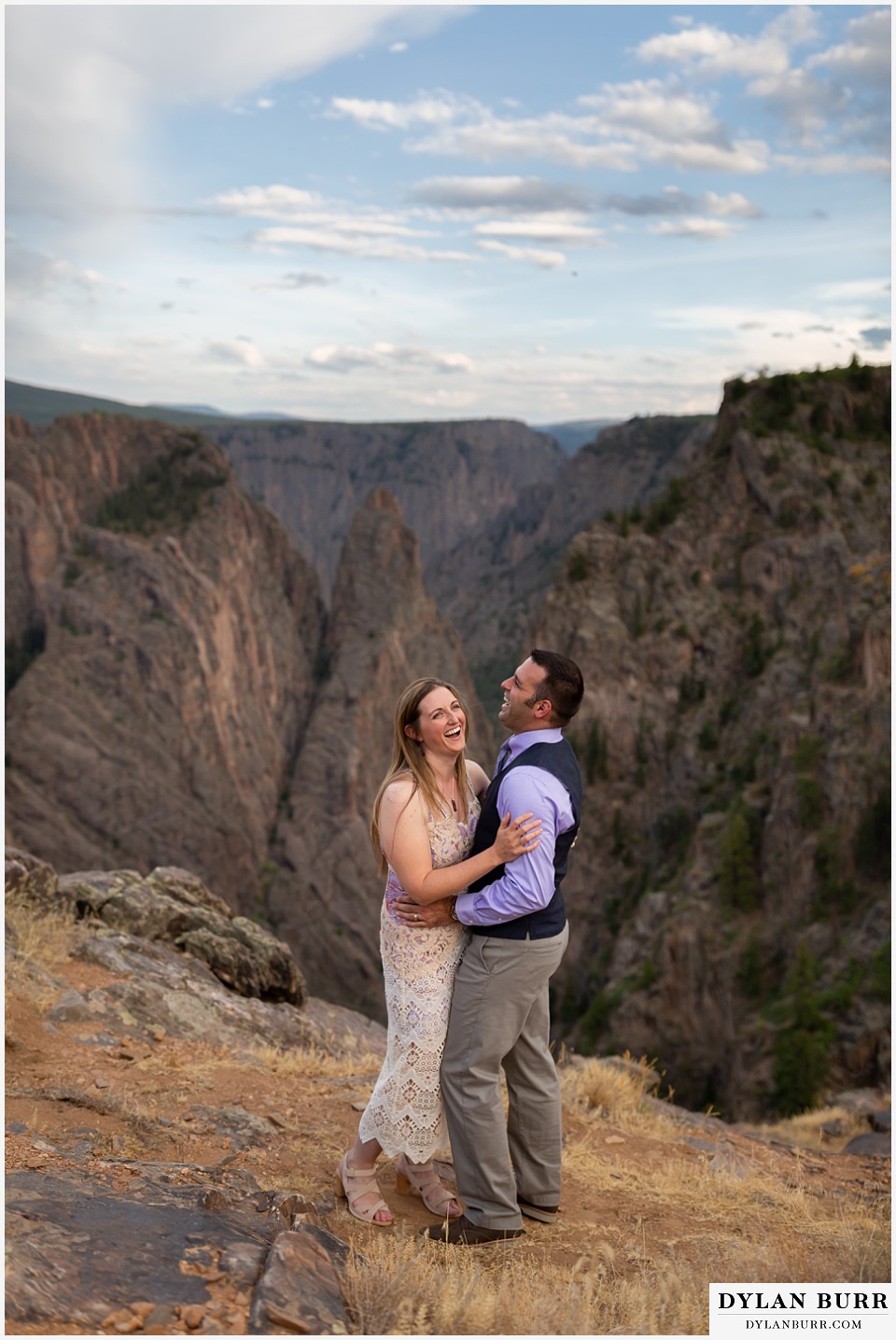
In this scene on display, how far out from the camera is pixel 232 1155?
227 inches

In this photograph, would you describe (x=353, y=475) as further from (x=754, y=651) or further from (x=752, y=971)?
(x=752, y=971)

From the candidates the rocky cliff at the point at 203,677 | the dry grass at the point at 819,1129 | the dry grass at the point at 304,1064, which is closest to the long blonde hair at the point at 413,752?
the dry grass at the point at 304,1064

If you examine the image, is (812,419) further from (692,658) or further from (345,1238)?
(345,1238)

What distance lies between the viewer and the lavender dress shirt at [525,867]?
4566 mm

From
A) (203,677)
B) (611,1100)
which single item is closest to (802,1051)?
(611,1100)

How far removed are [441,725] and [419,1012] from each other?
1293 mm

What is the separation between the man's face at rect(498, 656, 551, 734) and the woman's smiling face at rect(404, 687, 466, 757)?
0.22 metres

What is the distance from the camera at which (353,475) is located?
185 meters

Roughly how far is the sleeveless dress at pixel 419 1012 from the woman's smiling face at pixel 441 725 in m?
0.33

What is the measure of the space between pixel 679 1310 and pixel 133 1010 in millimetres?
5152

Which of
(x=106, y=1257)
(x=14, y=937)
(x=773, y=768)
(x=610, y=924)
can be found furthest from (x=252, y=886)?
(x=106, y=1257)

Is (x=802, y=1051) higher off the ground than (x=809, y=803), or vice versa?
(x=809, y=803)

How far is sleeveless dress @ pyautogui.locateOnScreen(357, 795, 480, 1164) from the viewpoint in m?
4.79

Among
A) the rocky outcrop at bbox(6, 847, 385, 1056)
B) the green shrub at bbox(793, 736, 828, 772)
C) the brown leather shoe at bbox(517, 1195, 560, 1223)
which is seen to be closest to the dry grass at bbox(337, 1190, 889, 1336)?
the brown leather shoe at bbox(517, 1195, 560, 1223)
